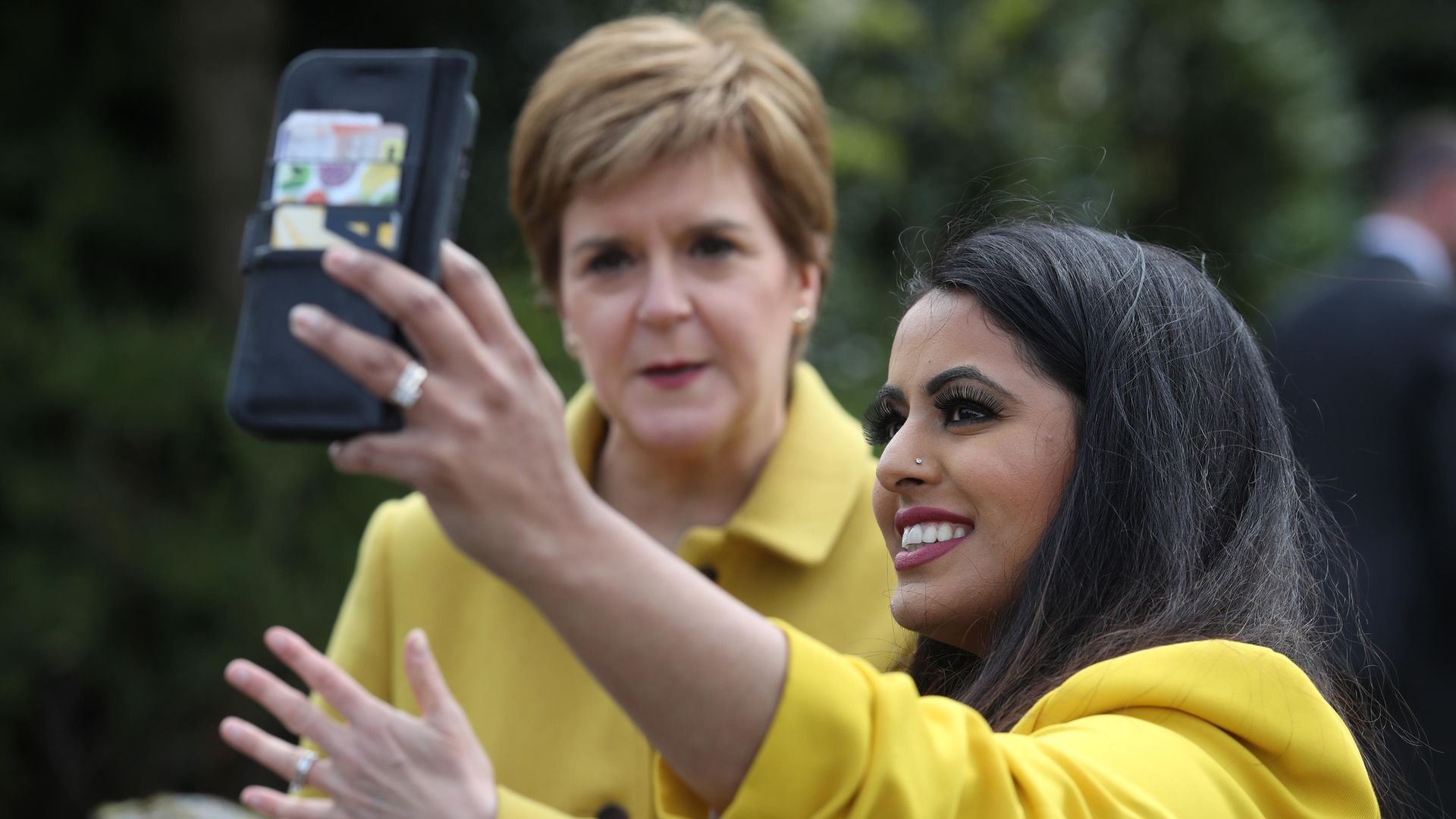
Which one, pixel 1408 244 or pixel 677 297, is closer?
pixel 677 297

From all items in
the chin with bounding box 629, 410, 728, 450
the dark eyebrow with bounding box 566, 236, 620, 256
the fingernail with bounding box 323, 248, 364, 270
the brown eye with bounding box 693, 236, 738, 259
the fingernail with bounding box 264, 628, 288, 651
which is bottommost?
the fingernail with bounding box 264, 628, 288, 651

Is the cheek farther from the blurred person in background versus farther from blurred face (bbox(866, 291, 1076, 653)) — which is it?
the blurred person in background

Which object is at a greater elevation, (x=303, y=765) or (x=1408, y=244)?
(x=1408, y=244)

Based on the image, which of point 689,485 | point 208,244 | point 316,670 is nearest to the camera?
point 316,670

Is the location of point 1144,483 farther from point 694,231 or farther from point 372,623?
point 372,623

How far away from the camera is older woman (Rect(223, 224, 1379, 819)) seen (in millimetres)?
1321

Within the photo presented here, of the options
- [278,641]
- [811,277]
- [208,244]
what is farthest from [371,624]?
Answer: [208,244]

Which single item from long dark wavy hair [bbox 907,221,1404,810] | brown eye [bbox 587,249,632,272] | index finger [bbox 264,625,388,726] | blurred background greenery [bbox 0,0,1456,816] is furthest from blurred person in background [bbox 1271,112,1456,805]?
index finger [bbox 264,625,388,726]

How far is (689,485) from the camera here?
3.17 metres

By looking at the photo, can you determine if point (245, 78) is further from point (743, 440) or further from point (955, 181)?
point (743, 440)

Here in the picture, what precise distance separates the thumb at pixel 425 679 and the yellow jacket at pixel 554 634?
40.7 inches

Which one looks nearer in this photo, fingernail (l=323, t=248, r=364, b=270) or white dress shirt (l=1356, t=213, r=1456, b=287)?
fingernail (l=323, t=248, r=364, b=270)

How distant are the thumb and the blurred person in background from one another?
353 cm

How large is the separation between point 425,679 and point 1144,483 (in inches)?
36.5
